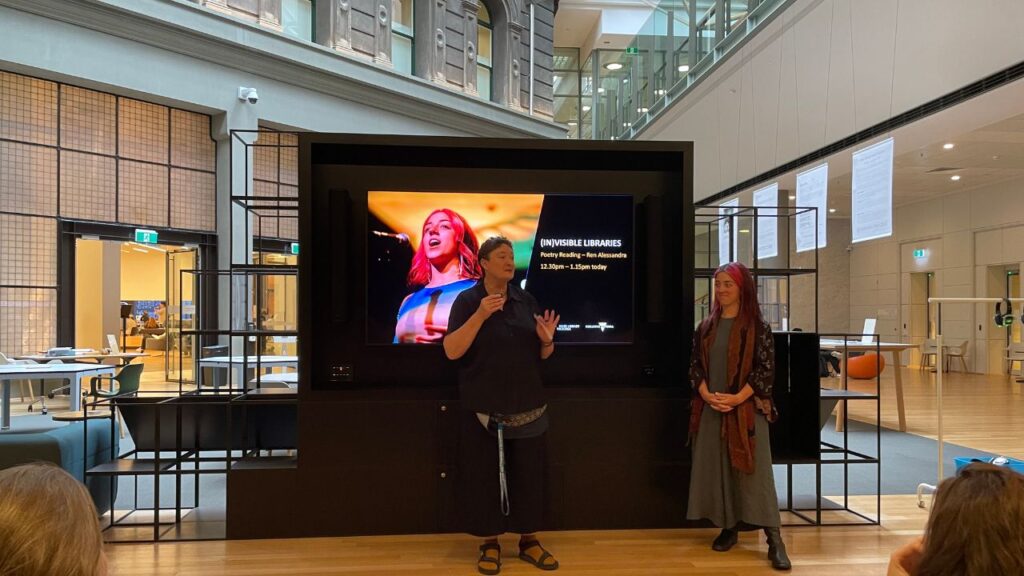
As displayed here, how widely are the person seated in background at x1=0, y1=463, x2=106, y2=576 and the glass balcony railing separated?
1036cm

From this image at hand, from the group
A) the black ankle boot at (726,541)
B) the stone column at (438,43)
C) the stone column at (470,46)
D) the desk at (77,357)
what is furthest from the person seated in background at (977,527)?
the stone column at (470,46)

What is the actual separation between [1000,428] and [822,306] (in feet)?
35.7

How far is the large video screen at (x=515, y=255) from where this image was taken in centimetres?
399

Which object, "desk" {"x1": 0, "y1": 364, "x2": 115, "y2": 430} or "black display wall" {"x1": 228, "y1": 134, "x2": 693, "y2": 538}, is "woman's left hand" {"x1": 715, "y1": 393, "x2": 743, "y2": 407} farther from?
"desk" {"x1": 0, "y1": 364, "x2": 115, "y2": 430}

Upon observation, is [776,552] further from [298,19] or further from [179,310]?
[179,310]

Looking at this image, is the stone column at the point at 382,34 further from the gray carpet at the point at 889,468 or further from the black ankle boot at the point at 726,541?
the black ankle boot at the point at 726,541

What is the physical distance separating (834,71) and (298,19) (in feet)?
26.0

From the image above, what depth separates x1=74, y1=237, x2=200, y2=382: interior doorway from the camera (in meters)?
10.2

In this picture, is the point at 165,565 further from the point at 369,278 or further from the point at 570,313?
the point at 570,313

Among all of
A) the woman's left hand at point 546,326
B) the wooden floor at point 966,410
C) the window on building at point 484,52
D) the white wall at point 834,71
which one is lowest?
the wooden floor at point 966,410

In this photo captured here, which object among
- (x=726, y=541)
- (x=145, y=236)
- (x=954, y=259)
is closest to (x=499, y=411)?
(x=726, y=541)

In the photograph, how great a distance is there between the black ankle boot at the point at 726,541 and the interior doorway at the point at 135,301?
812 centimetres

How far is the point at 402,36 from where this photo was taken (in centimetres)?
1211

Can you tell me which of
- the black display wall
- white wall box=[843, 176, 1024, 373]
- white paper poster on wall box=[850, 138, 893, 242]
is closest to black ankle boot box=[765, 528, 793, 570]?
the black display wall
